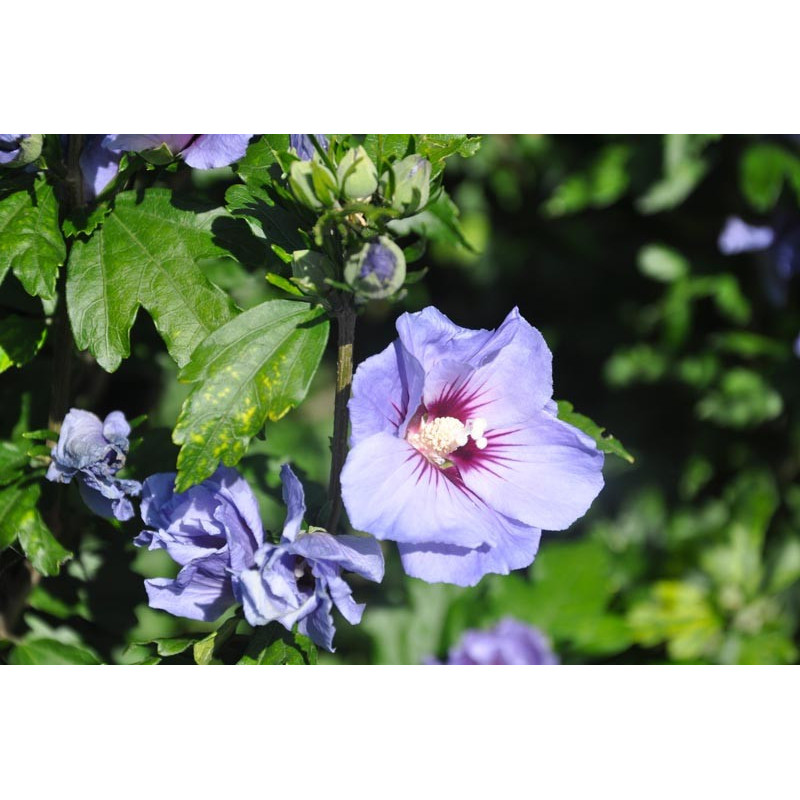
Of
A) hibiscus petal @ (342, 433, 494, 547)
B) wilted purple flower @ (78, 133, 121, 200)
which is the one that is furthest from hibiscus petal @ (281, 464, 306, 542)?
wilted purple flower @ (78, 133, 121, 200)

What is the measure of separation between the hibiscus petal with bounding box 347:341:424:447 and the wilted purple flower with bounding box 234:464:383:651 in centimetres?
15

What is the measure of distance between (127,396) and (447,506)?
2.07 meters

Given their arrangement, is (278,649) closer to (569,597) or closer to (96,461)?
(96,461)

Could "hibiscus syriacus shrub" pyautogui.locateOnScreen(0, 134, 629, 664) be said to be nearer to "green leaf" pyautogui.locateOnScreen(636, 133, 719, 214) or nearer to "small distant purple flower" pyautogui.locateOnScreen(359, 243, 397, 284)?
"small distant purple flower" pyautogui.locateOnScreen(359, 243, 397, 284)

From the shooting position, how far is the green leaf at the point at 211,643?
1.64 meters

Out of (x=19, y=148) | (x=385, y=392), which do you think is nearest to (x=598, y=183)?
(x=385, y=392)

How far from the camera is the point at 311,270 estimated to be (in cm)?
155

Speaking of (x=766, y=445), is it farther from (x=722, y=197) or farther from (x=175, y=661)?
(x=175, y=661)

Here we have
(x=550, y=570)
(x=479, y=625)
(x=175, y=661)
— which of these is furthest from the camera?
(x=550, y=570)

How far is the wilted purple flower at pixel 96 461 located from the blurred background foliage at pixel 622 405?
0.96ft

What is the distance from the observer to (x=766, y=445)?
142 inches

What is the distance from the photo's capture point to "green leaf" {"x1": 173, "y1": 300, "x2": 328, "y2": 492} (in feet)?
5.03

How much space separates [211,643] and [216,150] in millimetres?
854

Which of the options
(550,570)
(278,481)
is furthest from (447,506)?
(550,570)
